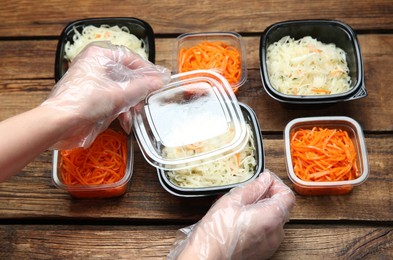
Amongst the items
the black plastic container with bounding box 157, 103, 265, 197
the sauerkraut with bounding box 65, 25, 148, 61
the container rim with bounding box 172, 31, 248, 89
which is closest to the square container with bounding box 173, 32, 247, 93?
the container rim with bounding box 172, 31, 248, 89

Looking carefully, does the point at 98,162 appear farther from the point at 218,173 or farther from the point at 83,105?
the point at 218,173

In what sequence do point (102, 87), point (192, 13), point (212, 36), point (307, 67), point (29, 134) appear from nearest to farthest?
1. point (29, 134)
2. point (102, 87)
3. point (307, 67)
4. point (212, 36)
5. point (192, 13)

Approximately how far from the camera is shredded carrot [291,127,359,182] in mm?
1460

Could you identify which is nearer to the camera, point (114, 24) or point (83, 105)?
point (83, 105)

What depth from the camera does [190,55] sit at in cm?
167

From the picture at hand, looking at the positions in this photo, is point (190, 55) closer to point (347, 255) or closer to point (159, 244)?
point (159, 244)

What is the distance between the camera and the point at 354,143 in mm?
1529

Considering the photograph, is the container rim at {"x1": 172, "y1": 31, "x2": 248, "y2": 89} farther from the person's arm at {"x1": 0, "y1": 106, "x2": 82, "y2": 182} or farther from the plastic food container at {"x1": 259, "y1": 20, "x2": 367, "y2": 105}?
the person's arm at {"x1": 0, "y1": 106, "x2": 82, "y2": 182}

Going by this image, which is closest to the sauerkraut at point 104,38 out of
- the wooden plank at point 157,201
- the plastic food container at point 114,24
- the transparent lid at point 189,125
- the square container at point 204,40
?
the plastic food container at point 114,24

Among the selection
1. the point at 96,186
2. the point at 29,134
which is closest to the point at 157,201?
the point at 96,186

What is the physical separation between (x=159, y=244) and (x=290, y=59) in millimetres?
718

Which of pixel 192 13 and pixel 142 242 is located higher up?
pixel 192 13

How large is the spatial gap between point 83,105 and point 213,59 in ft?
1.62

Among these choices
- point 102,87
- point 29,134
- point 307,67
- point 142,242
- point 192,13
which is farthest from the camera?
point 192,13
